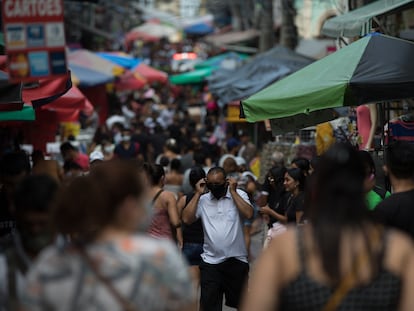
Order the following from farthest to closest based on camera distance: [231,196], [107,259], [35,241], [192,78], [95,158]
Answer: [192,78]
[95,158]
[231,196]
[35,241]
[107,259]

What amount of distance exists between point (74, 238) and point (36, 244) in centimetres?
70

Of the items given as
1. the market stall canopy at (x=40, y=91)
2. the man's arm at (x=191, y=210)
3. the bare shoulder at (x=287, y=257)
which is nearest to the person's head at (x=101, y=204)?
the bare shoulder at (x=287, y=257)

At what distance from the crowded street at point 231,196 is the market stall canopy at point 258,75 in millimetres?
52

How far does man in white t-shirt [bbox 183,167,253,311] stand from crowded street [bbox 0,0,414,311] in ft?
0.04

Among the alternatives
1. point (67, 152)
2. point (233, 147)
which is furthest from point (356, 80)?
point (233, 147)

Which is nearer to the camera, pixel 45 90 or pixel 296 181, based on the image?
pixel 296 181

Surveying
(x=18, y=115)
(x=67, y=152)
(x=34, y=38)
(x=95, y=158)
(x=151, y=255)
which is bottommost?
(x=67, y=152)

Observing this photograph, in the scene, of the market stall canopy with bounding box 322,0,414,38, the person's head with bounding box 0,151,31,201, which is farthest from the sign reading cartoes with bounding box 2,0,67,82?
the market stall canopy with bounding box 322,0,414,38

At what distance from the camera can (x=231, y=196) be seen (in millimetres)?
8234

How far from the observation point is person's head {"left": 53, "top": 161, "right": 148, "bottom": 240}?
11.4ft

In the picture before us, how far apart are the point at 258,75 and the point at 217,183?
33.4 ft

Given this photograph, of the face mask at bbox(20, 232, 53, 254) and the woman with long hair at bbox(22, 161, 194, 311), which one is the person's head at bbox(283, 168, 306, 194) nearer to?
the face mask at bbox(20, 232, 53, 254)

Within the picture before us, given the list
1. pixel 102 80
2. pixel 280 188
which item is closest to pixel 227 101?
pixel 102 80

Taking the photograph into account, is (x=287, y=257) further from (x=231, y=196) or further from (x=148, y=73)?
(x=148, y=73)
